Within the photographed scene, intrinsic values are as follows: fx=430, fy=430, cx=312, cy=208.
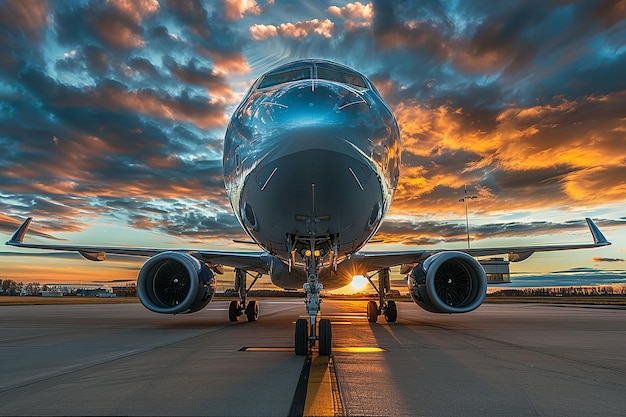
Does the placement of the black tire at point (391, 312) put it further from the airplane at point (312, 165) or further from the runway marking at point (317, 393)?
the runway marking at point (317, 393)

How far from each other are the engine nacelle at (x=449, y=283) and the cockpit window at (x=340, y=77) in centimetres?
515

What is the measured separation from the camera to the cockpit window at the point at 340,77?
5.86 metres

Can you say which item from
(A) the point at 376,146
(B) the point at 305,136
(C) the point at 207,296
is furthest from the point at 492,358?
(C) the point at 207,296

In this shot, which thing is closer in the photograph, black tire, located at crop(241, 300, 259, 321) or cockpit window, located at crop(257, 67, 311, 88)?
cockpit window, located at crop(257, 67, 311, 88)

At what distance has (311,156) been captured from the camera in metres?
4.84

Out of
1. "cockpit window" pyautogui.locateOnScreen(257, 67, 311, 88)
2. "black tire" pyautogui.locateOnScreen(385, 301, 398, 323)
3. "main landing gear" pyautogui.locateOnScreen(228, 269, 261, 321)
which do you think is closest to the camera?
"cockpit window" pyautogui.locateOnScreen(257, 67, 311, 88)

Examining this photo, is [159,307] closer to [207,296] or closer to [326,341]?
[207,296]

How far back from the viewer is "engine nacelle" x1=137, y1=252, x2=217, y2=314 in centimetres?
992

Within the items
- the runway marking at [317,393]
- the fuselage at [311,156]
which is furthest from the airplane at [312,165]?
the runway marking at [317,393]

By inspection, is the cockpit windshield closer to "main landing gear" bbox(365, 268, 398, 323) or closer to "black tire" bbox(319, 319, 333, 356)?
"black tire" bbox(319, 319, 333, 356)

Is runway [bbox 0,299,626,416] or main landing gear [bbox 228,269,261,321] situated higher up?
main landing gear [bbox 228,269,261,321]

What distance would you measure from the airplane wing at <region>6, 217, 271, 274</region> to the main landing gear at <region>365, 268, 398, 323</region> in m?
3.54

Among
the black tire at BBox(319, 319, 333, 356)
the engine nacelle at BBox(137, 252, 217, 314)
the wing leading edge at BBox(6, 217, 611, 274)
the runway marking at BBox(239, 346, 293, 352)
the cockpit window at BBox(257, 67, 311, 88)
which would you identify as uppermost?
the cockpit window at BBox(257, 67, 311, 88)

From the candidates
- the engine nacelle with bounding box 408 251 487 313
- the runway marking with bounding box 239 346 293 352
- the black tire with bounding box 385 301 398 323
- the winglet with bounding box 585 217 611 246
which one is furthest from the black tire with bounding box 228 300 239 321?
the winglet with bounding box 585 217 611 246
